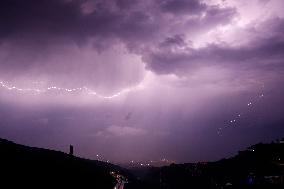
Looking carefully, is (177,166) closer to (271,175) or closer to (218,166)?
(218,166)

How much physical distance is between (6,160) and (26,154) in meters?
2.32

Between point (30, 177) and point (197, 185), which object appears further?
point (197, 185)

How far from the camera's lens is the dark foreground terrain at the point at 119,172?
11.0 m

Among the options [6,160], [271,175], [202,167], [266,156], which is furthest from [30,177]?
[202,167]

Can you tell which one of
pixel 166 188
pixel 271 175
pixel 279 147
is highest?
pixel 279 147

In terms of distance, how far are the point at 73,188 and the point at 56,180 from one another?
7.50 feet

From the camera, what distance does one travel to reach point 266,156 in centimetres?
4016

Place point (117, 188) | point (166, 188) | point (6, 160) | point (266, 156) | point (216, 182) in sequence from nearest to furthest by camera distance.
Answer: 1. point (6, 160)
2. point (117, 188)
3. point (266, 156)
4. point (216, 182)
5. point (166, 188)

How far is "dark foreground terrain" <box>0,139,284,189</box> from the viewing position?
1099cm

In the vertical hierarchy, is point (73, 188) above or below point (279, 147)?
below

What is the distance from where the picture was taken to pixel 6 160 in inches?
417

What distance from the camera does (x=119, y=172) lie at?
170 ft

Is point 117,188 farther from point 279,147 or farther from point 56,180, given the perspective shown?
point 279,147

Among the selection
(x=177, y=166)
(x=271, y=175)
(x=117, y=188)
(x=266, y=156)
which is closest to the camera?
(x=117, y=188)
